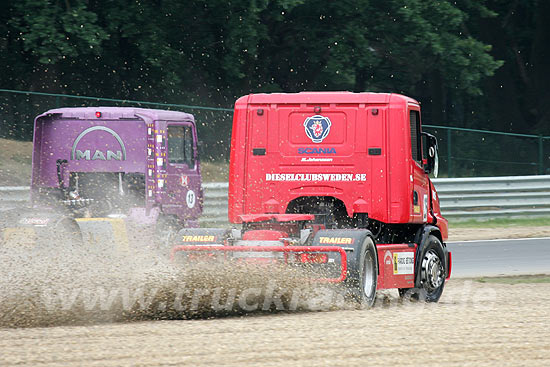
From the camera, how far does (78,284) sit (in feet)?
34.8

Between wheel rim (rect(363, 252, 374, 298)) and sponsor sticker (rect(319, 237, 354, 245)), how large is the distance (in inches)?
16.4

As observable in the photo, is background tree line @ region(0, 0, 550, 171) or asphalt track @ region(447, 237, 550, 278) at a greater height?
background tree line @ region(0, 0, 550, 171)

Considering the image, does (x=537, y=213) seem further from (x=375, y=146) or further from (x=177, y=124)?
(x=375, y=146)

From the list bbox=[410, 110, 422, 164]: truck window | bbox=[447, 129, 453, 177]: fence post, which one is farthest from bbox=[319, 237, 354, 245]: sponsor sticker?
bbox=[447, 129, 453, 177]: fence post

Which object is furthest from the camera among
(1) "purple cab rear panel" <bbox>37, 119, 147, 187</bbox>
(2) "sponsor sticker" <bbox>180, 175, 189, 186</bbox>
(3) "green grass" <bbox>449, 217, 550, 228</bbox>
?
(3) "green grass" <bbox>449, 217, 550, 228</bbox>

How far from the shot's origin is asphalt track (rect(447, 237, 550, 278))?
1659 cm

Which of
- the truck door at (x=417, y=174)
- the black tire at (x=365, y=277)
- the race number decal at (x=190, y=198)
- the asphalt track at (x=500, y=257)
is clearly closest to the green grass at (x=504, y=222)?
the asphalt track at (x=500, y=257)

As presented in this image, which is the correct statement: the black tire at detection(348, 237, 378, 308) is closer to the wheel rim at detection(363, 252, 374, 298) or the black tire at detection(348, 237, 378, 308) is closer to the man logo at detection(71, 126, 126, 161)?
the wheel rim at detection(363, 252, 374, 298)

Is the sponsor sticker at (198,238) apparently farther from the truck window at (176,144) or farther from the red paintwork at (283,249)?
the truck window at (176,144)

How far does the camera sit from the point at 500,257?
18.2m

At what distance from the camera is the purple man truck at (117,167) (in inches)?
605

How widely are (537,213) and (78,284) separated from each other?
16.5 m

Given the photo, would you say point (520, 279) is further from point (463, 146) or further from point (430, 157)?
point (463, 146)

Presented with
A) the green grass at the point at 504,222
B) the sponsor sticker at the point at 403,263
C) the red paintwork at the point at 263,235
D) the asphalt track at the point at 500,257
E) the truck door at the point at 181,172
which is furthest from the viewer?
the green grass at the point at 504,222
